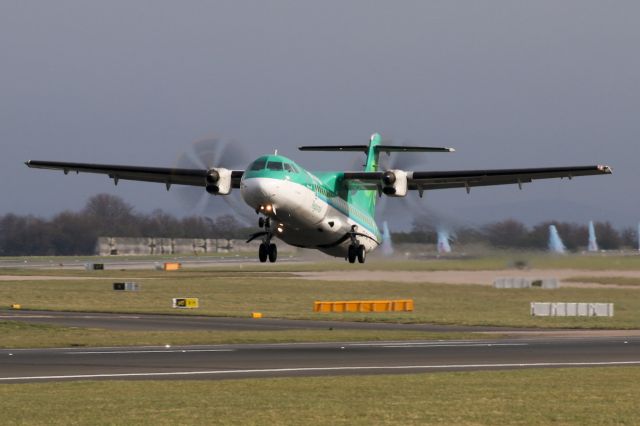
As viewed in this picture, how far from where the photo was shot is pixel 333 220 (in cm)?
4684

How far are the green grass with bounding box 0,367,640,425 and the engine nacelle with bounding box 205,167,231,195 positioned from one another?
20082mm

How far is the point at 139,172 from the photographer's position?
52.5 metres

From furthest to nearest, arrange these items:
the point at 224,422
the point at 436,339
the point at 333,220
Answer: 1. the point at 333,220
2. the point at 436,339
3. the point at 224,422

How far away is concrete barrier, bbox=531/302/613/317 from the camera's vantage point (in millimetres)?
58312

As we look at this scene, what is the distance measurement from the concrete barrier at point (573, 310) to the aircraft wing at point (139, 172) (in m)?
19.0

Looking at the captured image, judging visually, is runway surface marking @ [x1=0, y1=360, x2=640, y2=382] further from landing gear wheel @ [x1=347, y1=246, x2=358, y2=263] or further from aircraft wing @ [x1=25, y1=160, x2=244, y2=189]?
aircraft wing @ [x1=25, y1=160, x2=244, y2=189]

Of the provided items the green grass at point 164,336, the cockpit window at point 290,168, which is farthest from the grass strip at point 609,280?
the cockpit window at point 290,168

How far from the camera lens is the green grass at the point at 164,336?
4059 centimetres

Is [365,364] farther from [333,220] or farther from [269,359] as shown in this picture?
[333,220]

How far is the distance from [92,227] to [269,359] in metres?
119

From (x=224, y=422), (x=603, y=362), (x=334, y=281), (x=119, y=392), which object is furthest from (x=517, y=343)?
(x=334, y=281)

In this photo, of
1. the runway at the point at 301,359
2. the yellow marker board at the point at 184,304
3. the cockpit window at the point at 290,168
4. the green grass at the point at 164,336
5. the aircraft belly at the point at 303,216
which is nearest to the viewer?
the runway at the point at 301,359

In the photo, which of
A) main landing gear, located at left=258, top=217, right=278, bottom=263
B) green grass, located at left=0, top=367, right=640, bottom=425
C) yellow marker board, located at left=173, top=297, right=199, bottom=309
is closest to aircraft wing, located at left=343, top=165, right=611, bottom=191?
main landing gear, located at left=258, top=217, right=278, bottom=263

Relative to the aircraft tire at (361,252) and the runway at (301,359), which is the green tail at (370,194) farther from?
the runway at (301,359)
